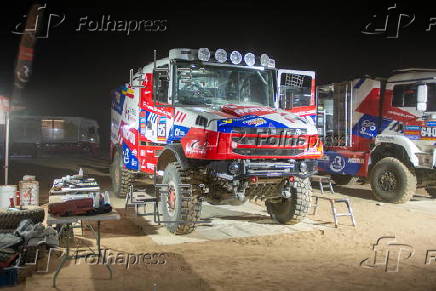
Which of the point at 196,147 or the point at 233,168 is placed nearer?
the point at 233,168

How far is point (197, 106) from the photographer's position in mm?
7605

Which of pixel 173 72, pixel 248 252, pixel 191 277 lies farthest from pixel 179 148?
pixel 191 277

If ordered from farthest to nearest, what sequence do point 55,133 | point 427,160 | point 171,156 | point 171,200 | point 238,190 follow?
point 55,133 < point 427,160 < point 171,156 < point 171,200 < point 238,190

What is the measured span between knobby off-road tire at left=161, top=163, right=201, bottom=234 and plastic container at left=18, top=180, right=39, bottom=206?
2.34 metres

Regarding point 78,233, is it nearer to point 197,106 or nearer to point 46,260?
point 46,260

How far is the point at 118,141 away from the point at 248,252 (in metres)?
5.97

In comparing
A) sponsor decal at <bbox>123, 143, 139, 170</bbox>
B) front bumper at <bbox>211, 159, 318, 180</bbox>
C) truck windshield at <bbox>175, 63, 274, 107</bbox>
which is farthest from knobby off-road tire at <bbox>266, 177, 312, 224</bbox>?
sponsor decal at <bbox>123, 143, 139, 170</bbox>

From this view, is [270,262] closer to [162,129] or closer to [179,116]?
[179,116]

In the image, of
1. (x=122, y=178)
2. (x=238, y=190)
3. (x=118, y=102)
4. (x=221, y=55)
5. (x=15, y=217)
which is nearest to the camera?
(x=15, y=217)

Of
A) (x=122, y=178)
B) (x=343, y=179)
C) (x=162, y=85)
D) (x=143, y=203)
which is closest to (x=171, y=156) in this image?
(x=143, y=203)

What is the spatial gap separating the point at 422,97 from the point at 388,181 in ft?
7.49

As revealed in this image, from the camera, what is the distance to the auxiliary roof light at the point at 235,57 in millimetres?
7741

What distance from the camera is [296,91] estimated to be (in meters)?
8.18

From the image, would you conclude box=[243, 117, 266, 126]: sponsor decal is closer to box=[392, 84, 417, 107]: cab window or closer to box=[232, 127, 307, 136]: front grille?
box=[232, 127, 307, 136]: front grille
